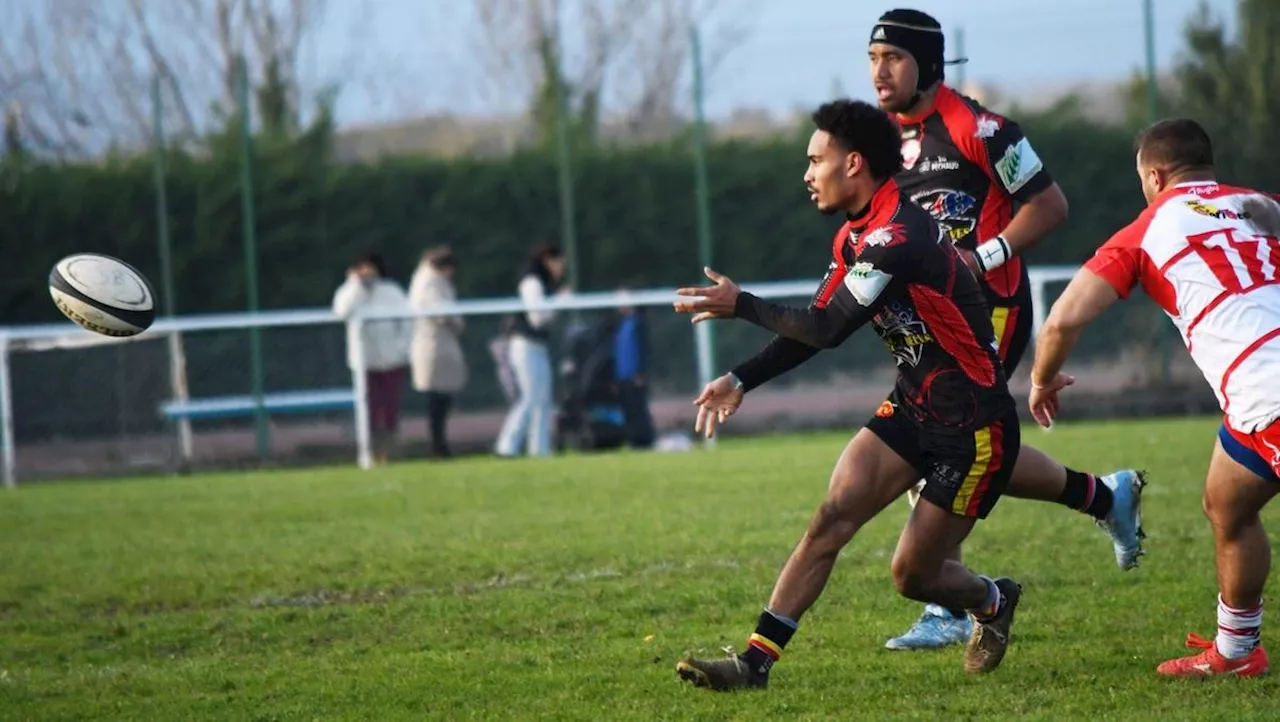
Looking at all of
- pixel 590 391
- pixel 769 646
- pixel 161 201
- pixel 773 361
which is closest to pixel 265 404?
pixel 161 201

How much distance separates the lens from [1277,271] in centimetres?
516

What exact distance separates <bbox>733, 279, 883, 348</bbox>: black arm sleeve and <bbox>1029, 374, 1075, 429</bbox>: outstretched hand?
663 mm

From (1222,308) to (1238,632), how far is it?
1.06m

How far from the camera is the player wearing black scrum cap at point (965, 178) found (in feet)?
20.9

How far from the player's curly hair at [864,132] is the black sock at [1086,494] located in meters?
1.40

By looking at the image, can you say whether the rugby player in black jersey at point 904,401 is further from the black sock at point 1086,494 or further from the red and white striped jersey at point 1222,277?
the black sock at point 1086,494

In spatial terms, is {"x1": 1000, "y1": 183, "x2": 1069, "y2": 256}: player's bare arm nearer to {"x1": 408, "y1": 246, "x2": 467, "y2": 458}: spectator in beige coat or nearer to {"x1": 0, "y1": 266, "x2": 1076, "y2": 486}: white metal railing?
{"x1": 0, "y1": 266, "x2": 1076, "y2": 486}: white metal railing

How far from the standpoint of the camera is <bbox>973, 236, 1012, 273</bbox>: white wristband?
20.5 feet

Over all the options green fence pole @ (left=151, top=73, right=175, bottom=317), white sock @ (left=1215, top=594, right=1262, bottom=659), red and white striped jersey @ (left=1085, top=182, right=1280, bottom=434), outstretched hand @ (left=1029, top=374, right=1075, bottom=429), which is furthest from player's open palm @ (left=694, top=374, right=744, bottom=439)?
green fence pole @ (left=151, top=73, right=175, bottom=317)

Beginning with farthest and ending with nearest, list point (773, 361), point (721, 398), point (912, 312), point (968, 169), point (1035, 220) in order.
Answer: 1. point (968, 169)
2. point (1035, 220)
3. point (773, 361)
4. point (721, 398)
5. point (912, 312)

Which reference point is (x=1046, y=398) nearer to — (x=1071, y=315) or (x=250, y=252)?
(x=1071, y=315)

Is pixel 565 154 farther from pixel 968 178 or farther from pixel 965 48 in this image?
pixel 968 178

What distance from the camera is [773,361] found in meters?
5.71

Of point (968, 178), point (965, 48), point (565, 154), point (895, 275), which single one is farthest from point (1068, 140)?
point (895, 275)
